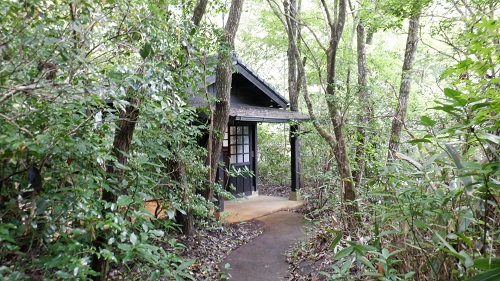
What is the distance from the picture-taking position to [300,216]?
7473 mm

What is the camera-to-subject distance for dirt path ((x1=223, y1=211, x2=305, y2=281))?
431 centimetres

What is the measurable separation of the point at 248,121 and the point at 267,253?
4.66 meters

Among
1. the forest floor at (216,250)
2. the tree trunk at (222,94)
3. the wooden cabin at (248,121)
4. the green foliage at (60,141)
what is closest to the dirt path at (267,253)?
the forest floor at (216,250)

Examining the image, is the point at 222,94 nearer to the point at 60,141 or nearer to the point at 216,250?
the point at 216,250

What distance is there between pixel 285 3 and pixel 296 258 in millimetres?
5021

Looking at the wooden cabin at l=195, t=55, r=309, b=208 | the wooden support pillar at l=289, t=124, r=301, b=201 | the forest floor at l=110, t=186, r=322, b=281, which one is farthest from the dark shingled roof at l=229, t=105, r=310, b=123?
the forest floor at l=110, t=186, r=322, b=281

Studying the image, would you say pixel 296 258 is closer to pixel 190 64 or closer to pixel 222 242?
pixel 222 242

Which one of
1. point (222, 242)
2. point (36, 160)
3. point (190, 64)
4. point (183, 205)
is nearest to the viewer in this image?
point (36, 160)

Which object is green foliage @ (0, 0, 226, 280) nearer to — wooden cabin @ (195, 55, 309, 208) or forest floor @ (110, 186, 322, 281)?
forest floor @ (110, 186, 322, 281)

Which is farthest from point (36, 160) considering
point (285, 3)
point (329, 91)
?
point (285, 3)

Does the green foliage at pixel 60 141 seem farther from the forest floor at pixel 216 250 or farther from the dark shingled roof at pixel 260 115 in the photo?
the dark shingled roof at pixel 260 115

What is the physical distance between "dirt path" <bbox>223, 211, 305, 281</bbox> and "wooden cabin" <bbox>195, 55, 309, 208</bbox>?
6.16 ft

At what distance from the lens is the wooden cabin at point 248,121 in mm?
8273

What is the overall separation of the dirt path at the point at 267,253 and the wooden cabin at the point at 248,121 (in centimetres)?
188
